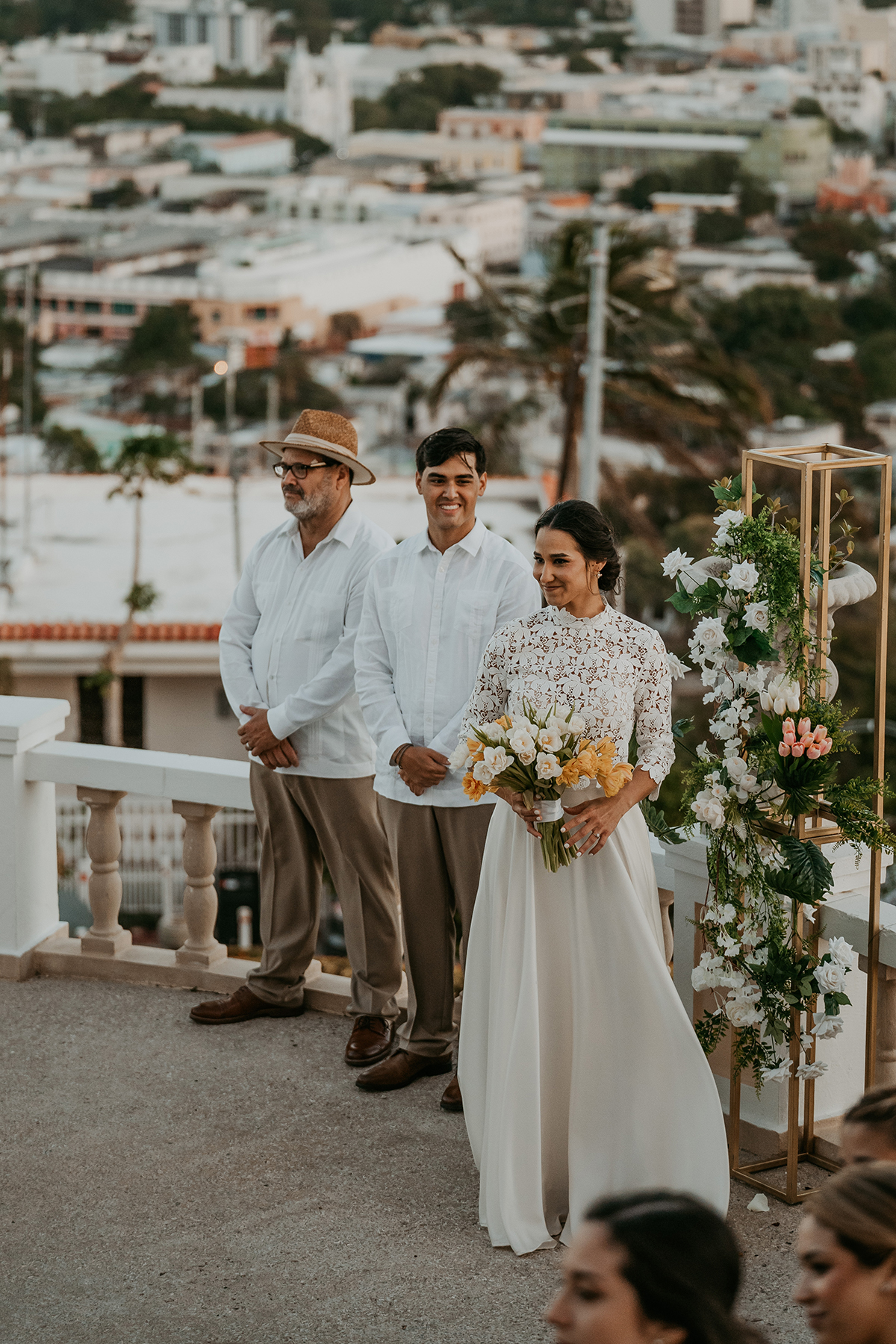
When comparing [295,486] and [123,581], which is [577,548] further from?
[123,581]

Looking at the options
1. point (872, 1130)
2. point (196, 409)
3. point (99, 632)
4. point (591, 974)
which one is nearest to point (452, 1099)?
point (591, 974)

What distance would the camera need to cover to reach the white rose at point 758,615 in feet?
10.4

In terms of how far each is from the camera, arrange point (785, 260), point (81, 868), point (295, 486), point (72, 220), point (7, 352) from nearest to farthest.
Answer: point (295, 486) < point (81, 868) < point (7, 352) < point (785, 260) < point (72, 220)

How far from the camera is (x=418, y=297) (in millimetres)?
76438

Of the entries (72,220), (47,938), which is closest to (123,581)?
(47,938)

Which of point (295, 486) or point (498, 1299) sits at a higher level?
point (295, 486)

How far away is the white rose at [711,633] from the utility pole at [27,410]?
28053mm

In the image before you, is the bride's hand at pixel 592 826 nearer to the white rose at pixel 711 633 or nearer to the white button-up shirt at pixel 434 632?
the white rose at pixel 711 633

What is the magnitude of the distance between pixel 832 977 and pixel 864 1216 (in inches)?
54.3

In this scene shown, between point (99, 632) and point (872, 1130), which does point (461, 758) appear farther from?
point (99, 632)

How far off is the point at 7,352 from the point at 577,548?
173ft

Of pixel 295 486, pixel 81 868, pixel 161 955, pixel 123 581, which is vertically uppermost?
pixel 295 486

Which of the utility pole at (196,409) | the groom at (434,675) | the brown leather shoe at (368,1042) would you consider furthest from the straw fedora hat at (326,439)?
the utility pole at (196,409)

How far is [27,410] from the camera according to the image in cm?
4612
